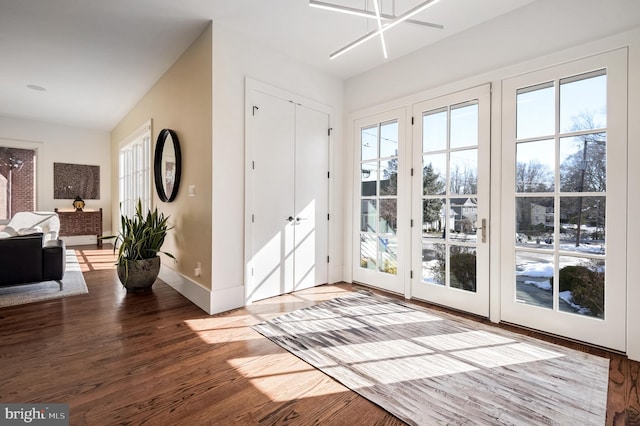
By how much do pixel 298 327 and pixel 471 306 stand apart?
169cm

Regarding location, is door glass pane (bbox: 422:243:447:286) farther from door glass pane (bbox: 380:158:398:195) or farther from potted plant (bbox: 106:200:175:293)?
potted plant (bbox: 106:200:175:293)

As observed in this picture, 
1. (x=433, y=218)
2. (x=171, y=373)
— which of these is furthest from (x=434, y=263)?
(x=171, y=373)

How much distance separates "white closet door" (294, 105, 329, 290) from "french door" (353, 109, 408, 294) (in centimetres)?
44

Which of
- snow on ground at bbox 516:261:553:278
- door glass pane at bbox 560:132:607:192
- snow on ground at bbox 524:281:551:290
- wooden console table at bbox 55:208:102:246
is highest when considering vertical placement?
door glass pane at bbox 560:132:607:192

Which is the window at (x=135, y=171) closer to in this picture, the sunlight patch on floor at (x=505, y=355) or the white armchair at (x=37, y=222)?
the white armchair at (x=37, y=222)

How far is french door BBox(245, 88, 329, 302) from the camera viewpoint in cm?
329

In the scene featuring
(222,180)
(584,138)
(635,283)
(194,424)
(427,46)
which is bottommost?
(194,424)

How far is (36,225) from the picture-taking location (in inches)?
218

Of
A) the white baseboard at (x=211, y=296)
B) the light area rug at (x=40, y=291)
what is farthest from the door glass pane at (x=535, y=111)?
the light area rug at (x=40, y=291)

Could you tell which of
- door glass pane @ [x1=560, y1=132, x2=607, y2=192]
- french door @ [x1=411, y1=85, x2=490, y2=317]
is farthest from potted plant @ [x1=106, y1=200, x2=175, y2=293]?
door glass pane @ [x1=560, y1=132, x2=607, y2=192]

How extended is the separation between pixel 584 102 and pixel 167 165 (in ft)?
14.2

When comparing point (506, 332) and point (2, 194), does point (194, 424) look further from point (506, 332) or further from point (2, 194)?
point (2, 194)

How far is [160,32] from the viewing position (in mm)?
3135

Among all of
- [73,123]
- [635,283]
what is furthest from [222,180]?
[73,123]
